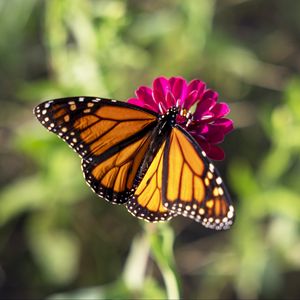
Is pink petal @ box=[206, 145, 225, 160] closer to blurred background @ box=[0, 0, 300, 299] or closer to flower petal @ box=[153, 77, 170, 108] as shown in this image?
flower petal @ box=[153, 77, 170, 108]

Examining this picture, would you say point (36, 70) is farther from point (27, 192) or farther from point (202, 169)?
point (202, 169)

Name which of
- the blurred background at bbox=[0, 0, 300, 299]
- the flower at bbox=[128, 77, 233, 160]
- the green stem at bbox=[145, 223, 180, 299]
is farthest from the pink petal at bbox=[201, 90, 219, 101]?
the blurred background at bbox=[0, 0, 300, 299]

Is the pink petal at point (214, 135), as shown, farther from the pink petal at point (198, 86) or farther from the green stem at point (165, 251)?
the green stem at point (165, 251)

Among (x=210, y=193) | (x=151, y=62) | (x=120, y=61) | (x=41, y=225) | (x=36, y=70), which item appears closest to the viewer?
(x=210, y=193)

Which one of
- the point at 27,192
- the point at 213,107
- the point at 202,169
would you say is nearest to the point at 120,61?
the point at 27,192

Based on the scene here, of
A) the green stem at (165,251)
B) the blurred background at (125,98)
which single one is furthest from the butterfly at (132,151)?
the blurred background at (125,98)

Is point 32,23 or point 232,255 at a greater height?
point 32,23
